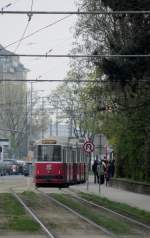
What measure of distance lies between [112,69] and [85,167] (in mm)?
25259

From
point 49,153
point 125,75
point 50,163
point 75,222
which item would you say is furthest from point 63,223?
point 49,153

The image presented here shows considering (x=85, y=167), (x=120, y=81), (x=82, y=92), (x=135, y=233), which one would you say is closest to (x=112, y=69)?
(x=120, y=81)

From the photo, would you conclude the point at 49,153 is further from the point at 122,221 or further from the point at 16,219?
the point at 16,219

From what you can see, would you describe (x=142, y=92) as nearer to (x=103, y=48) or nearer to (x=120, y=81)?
(x=120, y=81)

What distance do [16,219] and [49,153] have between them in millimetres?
26377

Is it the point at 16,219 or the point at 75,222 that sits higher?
the point at 16,219

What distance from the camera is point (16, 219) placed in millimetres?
26016

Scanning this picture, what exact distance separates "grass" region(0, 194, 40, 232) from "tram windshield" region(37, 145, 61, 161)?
17.8 meters

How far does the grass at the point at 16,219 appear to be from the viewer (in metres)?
23.2

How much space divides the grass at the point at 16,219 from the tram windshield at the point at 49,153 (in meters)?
17.8

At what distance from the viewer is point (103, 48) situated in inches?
2088

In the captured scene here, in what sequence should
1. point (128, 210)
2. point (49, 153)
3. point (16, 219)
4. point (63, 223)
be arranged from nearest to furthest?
point (63, 223)
point (16, 219)
point (128, 210)
point (49, 153)

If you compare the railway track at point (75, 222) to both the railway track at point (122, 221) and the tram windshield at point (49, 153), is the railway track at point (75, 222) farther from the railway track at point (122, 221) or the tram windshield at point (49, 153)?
the tram windshield at point (49, 153)

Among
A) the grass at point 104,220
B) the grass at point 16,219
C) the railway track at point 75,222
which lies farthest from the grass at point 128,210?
the grass at point 16,219
